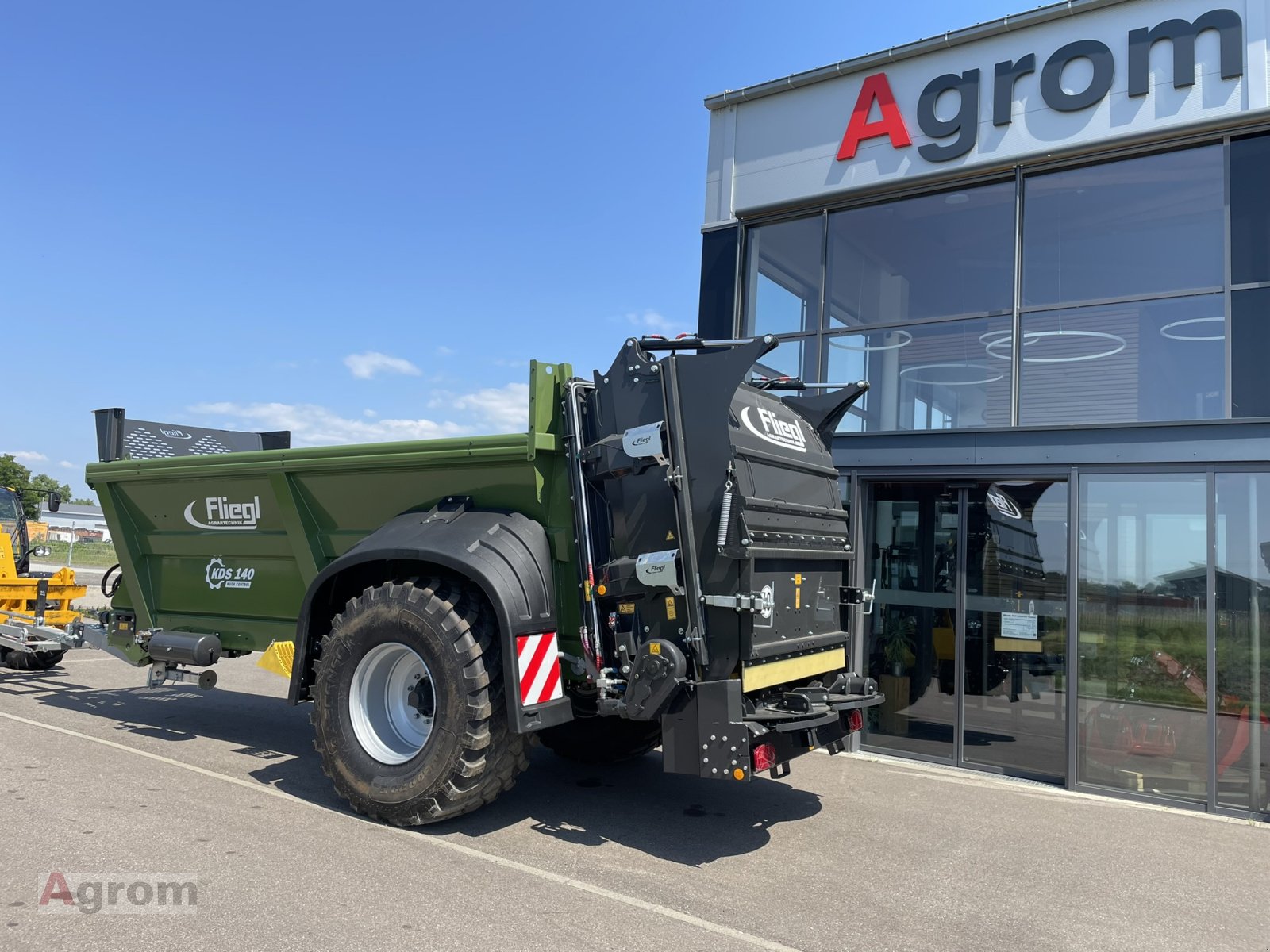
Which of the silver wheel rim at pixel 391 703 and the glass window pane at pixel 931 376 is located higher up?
the glass window pane at pixel 931 376

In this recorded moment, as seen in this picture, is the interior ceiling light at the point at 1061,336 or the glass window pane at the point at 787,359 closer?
the interior ceiling light at the point at 1061,336

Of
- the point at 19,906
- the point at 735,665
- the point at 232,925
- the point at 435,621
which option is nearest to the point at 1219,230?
the point at 735,665

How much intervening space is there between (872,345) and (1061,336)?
172 centimetres

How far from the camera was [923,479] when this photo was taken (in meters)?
8.35

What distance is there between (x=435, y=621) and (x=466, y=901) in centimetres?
156

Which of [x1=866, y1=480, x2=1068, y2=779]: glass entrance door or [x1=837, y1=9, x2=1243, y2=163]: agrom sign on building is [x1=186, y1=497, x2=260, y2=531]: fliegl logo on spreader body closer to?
[x1=866, y1=480, x2=1068, y2=779]: glass entrance door

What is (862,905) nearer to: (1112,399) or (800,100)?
(1112,399)

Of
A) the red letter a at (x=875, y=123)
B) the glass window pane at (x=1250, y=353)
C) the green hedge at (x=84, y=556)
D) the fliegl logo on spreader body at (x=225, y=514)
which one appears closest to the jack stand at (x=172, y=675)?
the fliegl logo on spreader body at (x=225, y=514)

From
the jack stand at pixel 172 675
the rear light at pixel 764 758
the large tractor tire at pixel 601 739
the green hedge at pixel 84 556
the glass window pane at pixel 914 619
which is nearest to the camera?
the rear light at pixel 764 758

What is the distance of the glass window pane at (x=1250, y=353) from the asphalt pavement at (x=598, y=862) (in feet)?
10.5

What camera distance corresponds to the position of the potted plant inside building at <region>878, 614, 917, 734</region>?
8.42m

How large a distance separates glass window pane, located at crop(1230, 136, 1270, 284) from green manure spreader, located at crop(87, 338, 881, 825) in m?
3.73

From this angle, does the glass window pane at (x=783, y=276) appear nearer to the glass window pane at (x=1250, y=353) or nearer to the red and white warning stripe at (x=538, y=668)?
the glass window pane at (x=1250, y=353)

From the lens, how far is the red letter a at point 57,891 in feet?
12.9
